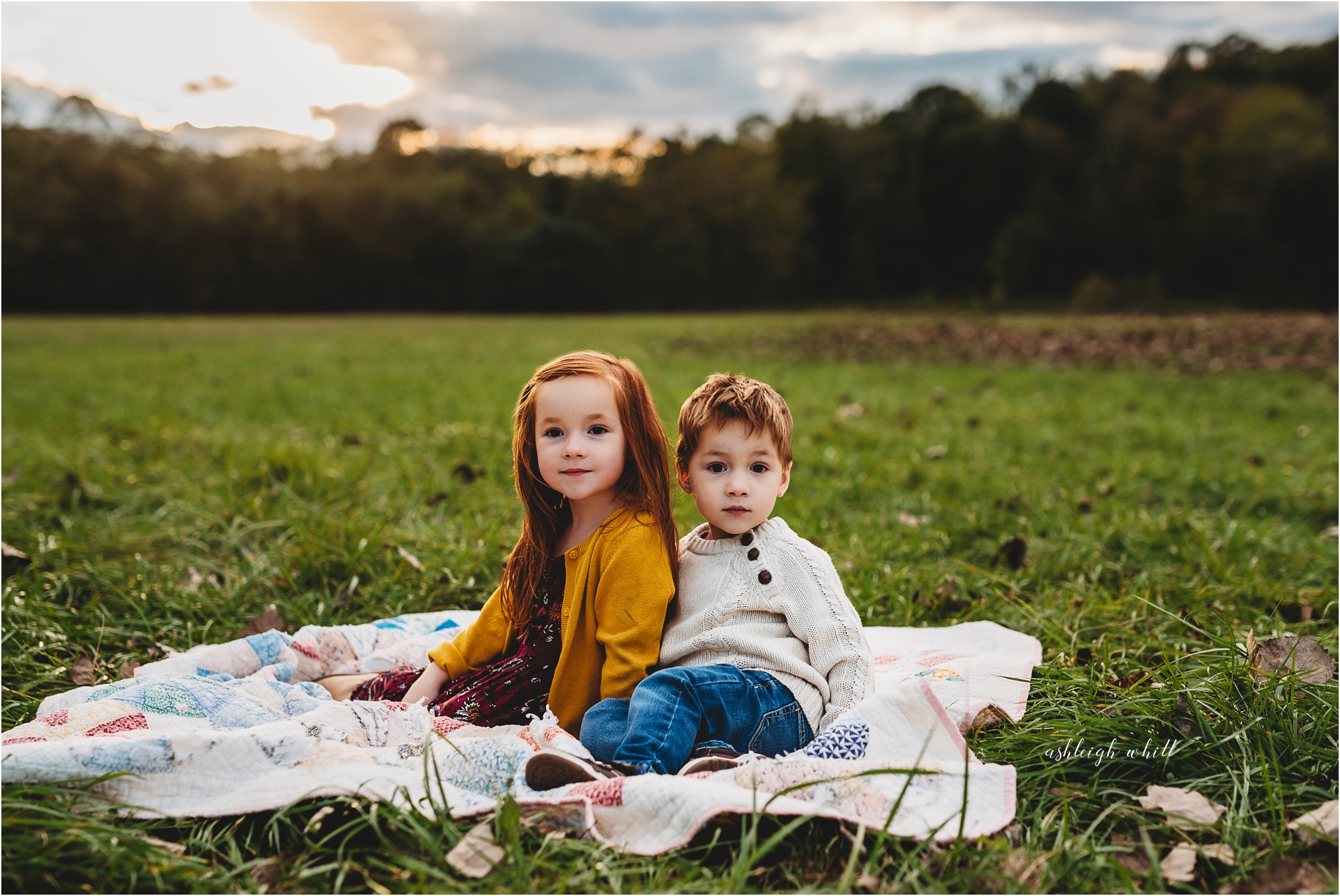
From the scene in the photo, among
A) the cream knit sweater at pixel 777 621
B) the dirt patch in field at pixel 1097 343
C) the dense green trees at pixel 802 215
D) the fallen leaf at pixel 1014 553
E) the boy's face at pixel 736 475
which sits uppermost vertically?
the dense green trees at pixel 802 215

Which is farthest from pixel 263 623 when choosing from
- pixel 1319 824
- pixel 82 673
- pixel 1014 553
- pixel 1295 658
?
pixel 1295 658

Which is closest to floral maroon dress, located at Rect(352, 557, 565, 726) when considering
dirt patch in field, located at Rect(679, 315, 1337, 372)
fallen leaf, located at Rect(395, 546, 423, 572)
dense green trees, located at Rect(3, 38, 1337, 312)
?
fallen leaf, located at Rect(395, 546, 423, 572)

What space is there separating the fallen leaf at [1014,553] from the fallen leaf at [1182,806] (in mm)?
1679

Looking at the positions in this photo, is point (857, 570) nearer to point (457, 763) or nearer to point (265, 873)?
point (457, 763)

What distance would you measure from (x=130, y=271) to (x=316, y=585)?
142 ft

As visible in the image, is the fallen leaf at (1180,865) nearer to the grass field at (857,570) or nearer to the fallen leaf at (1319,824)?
the grass field at (857,570)

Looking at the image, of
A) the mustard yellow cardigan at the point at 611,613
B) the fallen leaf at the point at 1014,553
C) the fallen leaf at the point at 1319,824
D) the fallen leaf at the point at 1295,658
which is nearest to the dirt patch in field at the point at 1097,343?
the fallen leaf at the point at 1014,553

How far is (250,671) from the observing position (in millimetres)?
2596

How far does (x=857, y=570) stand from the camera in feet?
11.2

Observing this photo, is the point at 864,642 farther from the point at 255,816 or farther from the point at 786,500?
the point at 786,500

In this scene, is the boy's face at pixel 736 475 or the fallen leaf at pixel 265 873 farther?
the boy's face at pixel 736 475

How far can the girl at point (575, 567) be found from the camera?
2184 mm

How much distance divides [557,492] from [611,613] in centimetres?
44

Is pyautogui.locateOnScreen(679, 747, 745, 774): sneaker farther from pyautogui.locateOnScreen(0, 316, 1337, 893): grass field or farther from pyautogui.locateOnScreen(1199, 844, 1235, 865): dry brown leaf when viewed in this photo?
pyautogui.locateOnScreen(1199, 844, 1235, 865): dry brown leaf
